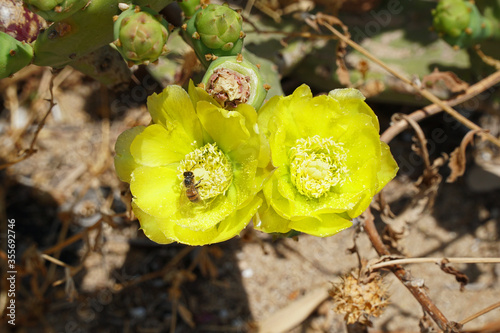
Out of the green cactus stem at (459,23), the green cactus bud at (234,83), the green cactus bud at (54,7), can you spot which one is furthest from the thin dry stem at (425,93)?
the green cactus bud at (54,7)

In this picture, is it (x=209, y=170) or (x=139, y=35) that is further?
(x=209, y=170)

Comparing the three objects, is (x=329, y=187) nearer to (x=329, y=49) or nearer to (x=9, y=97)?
(x=329, y=49)

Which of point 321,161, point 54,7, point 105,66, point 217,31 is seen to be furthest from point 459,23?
point 54,7

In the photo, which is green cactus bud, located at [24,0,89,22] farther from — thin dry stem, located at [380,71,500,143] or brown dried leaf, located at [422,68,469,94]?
brown dried leaf, located at [422,68,469,94]

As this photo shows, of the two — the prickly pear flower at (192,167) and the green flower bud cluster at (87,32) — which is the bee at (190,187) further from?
the green flower bud cluster at (87,32)

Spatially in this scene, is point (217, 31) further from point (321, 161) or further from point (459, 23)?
point (459, 23)

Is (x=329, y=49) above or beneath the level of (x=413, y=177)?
above

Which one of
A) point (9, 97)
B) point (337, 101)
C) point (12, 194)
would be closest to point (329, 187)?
point (337, 101)
